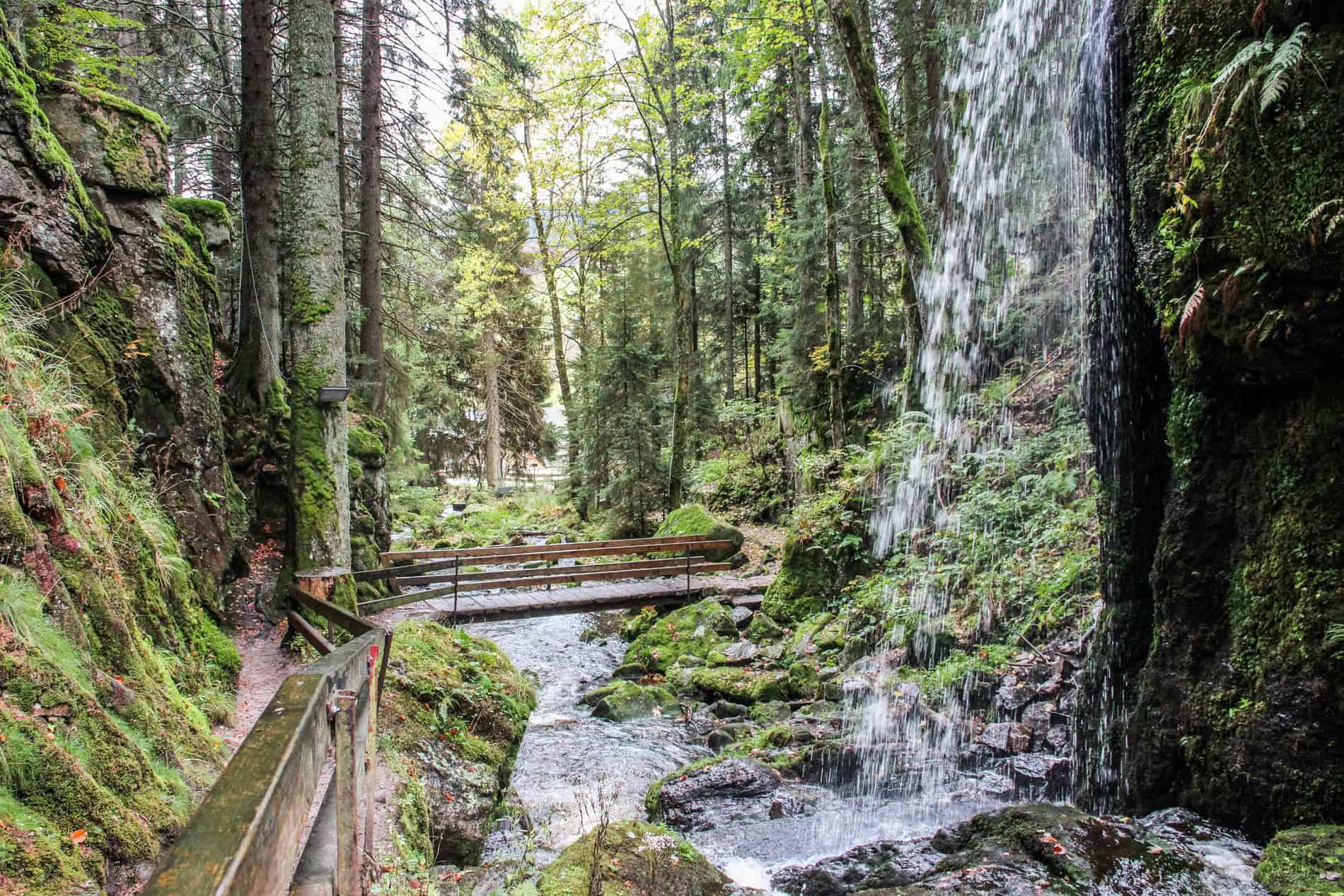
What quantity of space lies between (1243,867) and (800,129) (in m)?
14.9

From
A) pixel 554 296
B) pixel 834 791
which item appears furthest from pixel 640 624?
pixel 554 296

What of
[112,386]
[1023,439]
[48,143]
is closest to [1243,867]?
[1023,439]

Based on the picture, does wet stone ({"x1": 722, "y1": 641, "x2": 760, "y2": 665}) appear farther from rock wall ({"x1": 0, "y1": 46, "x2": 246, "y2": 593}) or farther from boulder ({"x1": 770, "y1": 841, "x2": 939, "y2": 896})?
rock wall ({"x1": 0, "y1": 46, "x2": 246, "y2": 593})

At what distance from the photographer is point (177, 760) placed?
3.30 m

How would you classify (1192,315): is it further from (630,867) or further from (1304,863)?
(630,867)

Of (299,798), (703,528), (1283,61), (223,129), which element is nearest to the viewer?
(299,798)

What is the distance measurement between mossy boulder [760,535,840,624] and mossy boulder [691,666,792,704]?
1.57m

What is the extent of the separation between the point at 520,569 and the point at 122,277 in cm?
652

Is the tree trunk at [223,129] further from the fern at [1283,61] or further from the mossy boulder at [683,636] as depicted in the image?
the fern at [1283,61]

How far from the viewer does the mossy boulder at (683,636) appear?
10266mm

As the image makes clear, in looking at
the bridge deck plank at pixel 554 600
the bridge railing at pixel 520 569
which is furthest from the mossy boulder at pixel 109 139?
the bridge deck plank at pixel 554 600

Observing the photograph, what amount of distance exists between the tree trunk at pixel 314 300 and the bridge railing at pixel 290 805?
14.7 feet

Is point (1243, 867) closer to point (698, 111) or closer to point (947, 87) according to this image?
point (947, 87)

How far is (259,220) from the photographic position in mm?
9625
